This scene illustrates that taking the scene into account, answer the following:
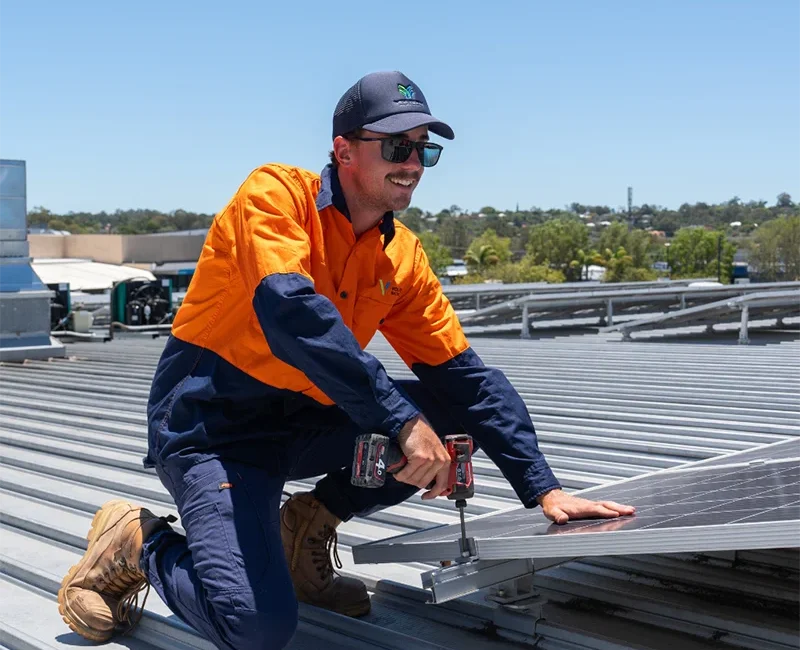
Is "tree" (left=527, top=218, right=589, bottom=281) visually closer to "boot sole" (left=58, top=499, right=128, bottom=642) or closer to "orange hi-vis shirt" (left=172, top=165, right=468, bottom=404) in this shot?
"orange hi-vis shirt" (left=172, top=165, right=468, bottom=404)

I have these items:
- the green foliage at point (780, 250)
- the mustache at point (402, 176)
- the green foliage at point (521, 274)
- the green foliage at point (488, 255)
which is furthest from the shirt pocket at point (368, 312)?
the green foliage at point (488, 255)

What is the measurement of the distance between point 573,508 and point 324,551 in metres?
0.85

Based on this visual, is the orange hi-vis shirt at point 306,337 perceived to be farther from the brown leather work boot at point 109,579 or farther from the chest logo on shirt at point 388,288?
the brown leather work boot at point 109,579

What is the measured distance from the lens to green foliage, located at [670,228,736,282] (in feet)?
404

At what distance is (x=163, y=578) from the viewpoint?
3057 mm

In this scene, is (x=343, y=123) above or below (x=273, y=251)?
above

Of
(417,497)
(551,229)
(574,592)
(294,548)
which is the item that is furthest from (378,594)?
(551,229)

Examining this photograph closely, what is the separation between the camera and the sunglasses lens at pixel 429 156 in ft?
10.6

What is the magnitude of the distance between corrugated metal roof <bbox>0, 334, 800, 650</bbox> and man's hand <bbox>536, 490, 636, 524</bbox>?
0.30 meters

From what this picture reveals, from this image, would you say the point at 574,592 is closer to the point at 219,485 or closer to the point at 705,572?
the point at 705,572

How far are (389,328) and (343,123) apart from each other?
75 centimetres

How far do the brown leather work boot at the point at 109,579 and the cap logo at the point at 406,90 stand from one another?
1.47 meters

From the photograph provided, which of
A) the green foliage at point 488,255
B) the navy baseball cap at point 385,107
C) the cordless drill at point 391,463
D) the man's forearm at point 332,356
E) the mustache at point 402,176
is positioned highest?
the green foliage at point 488,255

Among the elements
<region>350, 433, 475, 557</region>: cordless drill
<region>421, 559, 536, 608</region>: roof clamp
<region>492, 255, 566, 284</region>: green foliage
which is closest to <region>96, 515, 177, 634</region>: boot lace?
<region>350, 433, 475, 557</region>: cordless drill
